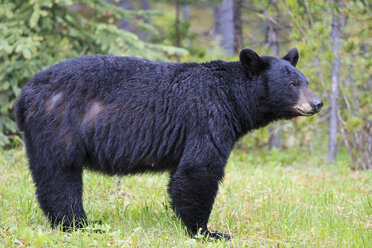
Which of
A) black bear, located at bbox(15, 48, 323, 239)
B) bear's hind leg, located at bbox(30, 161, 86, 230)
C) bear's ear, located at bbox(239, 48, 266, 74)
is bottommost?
bear's hind leg, located at bbox(30, 161, 86, 230)

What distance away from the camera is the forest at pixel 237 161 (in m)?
3.74

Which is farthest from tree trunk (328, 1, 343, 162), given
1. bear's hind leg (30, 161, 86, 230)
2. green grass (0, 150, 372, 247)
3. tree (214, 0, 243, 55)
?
bear's hind leg (30, 161, 86, 230)

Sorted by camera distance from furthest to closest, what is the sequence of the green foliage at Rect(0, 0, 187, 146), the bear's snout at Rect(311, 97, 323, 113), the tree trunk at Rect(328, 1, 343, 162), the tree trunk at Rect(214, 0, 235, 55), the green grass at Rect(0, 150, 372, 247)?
the tree trunk at Rect(214, 0, 235, 55) < the tree trunk at Rect(328, 1, 343, 162) < the green foliage at Rect(0, 0, 187, 146) < the bear's snout at Rect(311, 97, 323, 113) < the green grass at Rect(0, 150, 372, 247)

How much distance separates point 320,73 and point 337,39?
0.66 metres

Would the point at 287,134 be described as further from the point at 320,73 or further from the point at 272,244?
the point at 272,244

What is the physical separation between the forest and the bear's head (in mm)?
1129

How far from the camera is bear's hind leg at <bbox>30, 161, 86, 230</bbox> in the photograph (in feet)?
12.0

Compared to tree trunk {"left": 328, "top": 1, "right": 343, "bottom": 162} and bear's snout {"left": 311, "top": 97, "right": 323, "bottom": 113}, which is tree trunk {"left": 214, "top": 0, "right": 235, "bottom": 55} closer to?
tree trunk {"left": 328, "top": 1, "right": 343, "bottom": 162}

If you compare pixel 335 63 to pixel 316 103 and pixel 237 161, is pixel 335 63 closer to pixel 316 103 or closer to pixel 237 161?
pixel 237 161

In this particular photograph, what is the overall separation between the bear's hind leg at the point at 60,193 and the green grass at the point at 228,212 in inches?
5.7

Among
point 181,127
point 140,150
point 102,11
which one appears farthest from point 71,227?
point 102,11

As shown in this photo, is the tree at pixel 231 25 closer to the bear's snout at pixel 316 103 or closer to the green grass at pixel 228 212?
the green grass at pixel 228 212

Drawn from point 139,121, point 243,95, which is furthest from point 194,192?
point 243,95

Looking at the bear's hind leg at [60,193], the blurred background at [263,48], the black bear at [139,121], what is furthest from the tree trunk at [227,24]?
the bear's hind leg at [60,193]
